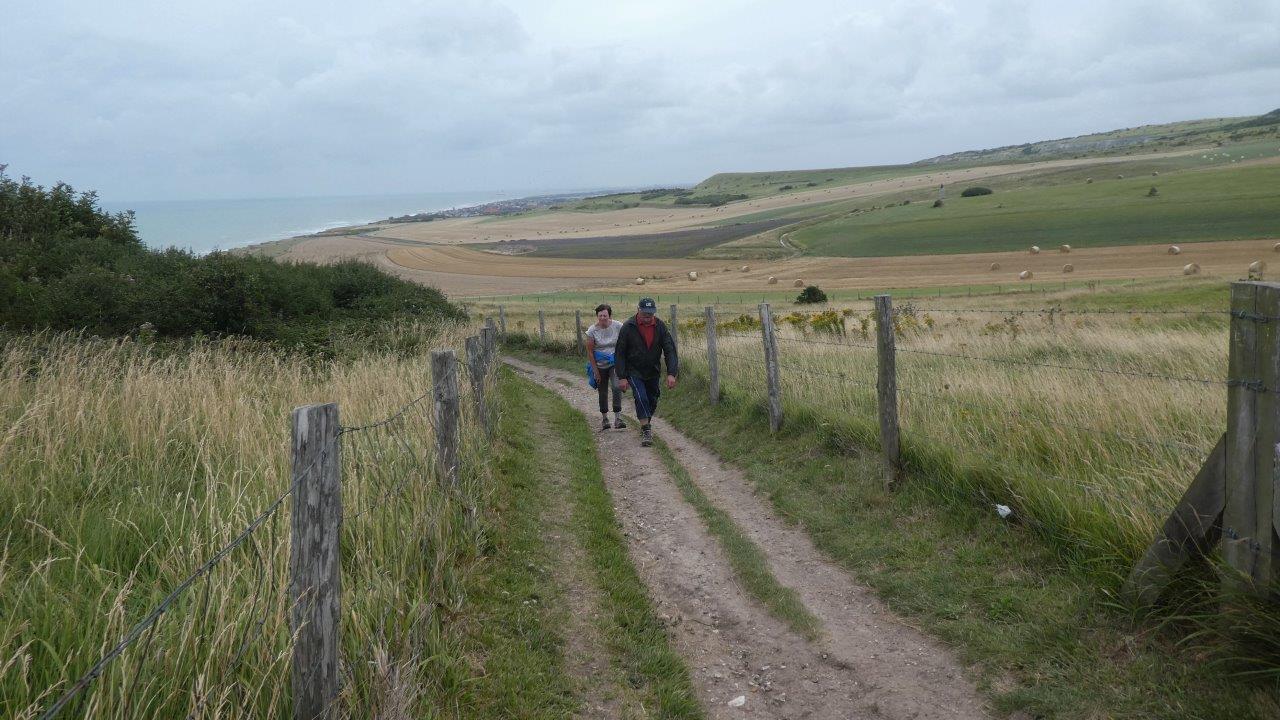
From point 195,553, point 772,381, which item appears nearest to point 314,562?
point 195,553

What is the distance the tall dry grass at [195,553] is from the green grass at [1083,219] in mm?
61687

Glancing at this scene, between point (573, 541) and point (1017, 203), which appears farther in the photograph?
point (1017, 203)

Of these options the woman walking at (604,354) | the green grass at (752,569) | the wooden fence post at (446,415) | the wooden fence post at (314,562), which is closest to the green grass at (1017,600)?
the green grass at (752,569)

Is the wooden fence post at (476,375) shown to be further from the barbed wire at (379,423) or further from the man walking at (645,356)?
the man walking at (645,356)

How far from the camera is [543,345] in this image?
25547mm

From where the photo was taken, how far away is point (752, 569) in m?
6.39

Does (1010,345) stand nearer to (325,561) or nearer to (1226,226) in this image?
(325,561)

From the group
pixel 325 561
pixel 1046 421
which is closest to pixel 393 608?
pixel 325 561

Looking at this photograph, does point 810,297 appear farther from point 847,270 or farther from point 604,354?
point 604,354

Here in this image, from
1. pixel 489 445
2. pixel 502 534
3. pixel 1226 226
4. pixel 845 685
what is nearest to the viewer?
pixel 845 685

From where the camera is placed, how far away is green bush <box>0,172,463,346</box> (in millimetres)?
14789

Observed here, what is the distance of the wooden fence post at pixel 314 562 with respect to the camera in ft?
9.94

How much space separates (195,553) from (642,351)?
766 cm

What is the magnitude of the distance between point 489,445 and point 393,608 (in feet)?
15.1
